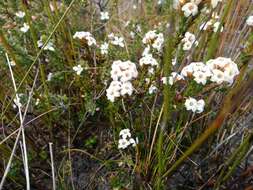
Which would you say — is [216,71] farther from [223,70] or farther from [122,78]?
[122,78]

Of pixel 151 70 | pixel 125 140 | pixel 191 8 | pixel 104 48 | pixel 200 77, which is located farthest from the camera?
pixel 104 48

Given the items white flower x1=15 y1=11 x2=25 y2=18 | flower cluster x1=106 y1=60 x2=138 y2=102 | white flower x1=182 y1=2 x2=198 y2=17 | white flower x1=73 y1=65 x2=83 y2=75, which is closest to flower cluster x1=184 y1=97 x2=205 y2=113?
flower cluster x1=106 y1=60 x2=138 y2=102

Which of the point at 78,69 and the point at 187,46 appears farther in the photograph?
the point at 78,69

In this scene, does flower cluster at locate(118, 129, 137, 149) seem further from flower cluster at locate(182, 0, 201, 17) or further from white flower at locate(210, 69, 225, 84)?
flower cluster at locate(182, 0, 201, 17)

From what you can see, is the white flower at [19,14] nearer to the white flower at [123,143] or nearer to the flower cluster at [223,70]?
the white flower at [123,143]

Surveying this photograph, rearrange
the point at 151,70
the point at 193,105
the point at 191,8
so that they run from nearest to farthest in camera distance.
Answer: the point at 191,8, the point at 193,105, the point at 151,70

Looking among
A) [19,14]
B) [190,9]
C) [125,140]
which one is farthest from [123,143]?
[19,14]

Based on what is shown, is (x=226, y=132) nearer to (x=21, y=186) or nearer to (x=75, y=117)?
(x=75, y=117)
